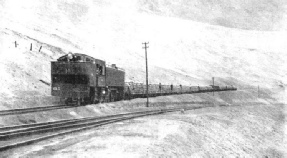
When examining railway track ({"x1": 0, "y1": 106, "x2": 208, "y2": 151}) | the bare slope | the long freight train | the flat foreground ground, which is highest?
the bare slope

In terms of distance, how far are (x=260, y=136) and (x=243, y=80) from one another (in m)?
67.8

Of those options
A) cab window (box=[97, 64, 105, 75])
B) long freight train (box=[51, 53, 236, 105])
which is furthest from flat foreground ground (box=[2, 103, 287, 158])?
cab window (box=[97, 64, 105, 75])

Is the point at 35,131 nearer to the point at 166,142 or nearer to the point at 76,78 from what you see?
the point at 166,142

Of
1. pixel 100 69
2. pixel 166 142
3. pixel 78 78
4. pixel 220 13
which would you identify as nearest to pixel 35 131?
pixel 166 142

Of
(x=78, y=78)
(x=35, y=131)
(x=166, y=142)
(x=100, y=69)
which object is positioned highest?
(x=100, y=69)

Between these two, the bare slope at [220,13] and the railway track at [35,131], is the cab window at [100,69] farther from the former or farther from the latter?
the bare slope at [220,13]

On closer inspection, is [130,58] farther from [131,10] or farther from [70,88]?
[131,10]

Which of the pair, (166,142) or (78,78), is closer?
(166,142)

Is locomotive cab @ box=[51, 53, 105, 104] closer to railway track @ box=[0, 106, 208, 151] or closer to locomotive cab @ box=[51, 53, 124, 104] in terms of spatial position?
locomotive cab @ box=[51, 53, 124, 104]

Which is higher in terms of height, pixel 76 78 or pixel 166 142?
pixel 76 78

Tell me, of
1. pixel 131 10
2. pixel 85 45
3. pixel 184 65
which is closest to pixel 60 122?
pixel 85 45

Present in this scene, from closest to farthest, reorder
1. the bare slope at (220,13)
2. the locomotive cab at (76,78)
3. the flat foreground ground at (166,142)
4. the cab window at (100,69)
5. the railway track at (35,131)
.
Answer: the flat foreground ground at (166,142), the railway track at (35,131), the locomotive cab at (76,78), the cab window at (100,69), the bare slope at (220,13)

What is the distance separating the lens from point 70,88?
27719mm

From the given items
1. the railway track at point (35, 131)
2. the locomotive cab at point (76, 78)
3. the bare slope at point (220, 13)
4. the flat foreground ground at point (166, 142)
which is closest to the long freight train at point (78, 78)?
the locomotive cab at point (76, 78)
